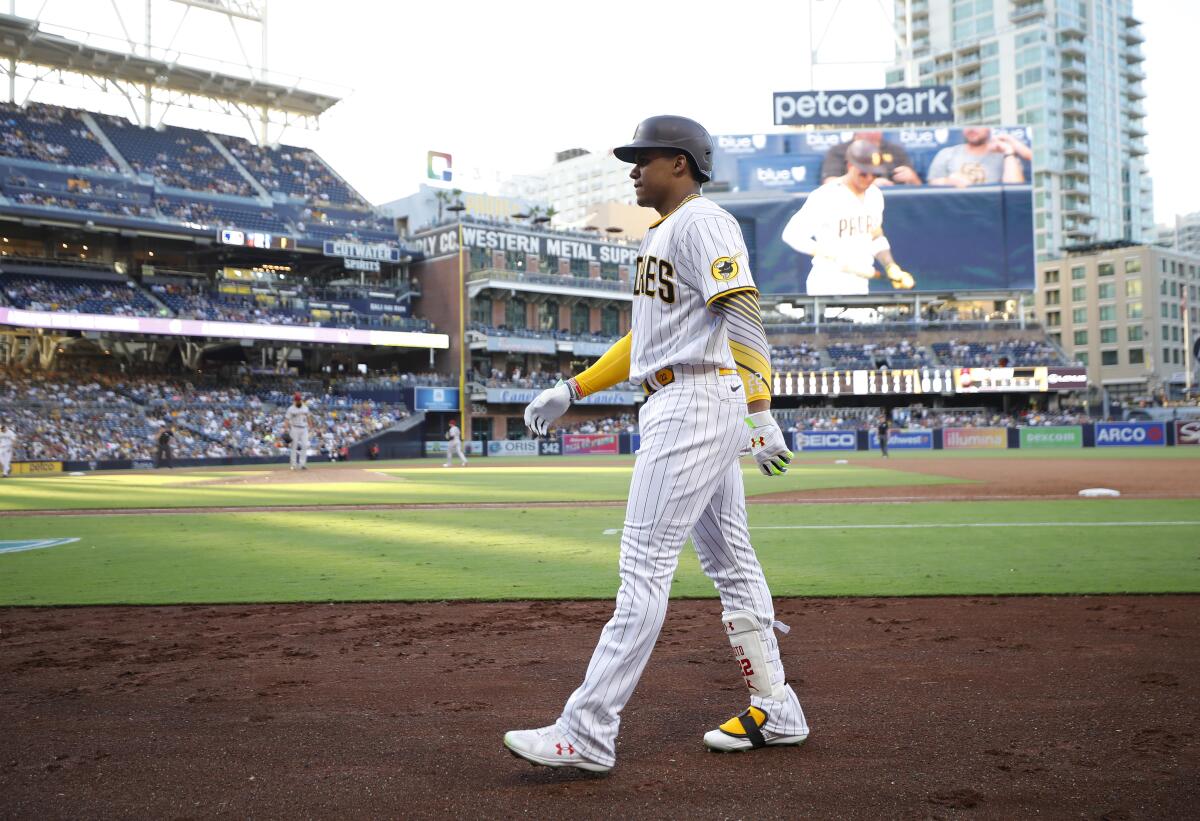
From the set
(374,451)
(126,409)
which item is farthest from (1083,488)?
(126,409)

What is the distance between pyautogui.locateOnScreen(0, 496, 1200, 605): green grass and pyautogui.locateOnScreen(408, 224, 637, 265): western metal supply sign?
1750 inches

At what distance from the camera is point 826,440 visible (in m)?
45.8

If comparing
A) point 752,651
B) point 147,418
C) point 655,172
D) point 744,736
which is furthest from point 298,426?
point 744,736

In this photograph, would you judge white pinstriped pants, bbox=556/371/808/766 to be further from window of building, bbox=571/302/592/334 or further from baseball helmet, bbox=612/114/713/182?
window of building, bbox=571/302/592/334

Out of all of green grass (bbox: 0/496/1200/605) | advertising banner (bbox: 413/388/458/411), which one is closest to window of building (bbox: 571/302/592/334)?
advertising banner (bbox: 413/388/458/411)

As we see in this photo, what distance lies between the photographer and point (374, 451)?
150 ft

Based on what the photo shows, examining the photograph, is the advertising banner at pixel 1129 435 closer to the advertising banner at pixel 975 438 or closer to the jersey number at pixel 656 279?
the advertising banner at pixel 975 438

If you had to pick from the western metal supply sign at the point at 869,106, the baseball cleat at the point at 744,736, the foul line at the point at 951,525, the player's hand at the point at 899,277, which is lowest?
the foul line at the point at 951,525

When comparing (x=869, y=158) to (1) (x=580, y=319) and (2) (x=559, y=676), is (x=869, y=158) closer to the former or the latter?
(1) (x=580, y=319)

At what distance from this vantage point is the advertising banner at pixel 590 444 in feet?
154

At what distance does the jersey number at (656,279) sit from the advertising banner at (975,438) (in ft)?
149

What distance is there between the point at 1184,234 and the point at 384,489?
5804 inches

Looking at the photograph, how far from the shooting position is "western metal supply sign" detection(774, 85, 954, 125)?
206ft

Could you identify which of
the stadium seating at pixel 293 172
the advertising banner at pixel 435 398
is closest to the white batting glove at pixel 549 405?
the advertising banner at pixel 435 398
